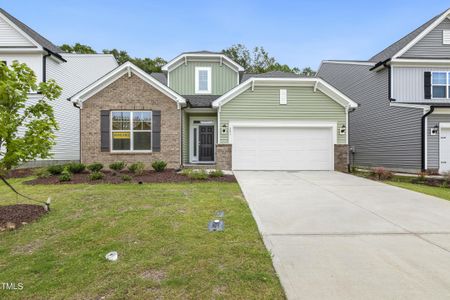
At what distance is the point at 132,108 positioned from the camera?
12.9 metres

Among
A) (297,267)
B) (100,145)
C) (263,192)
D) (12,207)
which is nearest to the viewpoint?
(297,267)

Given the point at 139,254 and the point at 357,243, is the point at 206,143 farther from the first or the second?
the point at 139,254

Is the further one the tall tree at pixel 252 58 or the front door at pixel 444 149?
the tall tree at pixel 252 58

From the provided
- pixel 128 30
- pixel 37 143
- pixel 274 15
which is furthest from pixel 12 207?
pixel 128 30

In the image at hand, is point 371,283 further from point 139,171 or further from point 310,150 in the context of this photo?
point 310,150

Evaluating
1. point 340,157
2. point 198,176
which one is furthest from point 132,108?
point 340,157

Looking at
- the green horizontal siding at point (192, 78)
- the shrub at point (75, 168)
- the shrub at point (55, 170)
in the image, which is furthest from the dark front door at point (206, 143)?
the shrub at point (55, 170)

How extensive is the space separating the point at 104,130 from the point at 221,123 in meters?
5.50

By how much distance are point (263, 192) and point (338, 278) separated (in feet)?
16.1

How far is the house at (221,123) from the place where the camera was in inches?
503

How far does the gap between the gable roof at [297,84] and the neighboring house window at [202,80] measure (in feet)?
10.2

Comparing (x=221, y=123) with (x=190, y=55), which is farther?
(x=190, y=55)

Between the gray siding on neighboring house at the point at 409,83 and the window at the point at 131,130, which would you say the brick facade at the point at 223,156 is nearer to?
the window at the point at 131,130

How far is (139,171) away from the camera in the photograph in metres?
11.1
